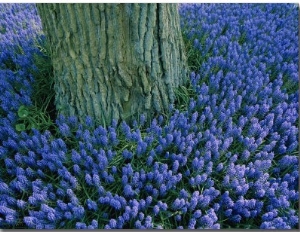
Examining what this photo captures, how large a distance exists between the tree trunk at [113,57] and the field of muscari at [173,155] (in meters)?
0.12

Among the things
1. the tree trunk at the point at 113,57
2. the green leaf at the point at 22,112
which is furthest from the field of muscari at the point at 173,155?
the tree trunk at the point at 113,57

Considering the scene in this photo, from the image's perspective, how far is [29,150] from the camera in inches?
94.0

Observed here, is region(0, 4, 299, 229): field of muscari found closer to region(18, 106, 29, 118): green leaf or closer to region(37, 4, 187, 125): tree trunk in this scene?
region(18, 106, 29, 118): green leaf

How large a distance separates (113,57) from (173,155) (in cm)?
70

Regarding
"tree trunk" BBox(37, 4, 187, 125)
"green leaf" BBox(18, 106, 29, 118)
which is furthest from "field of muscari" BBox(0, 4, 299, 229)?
"tree trunk" BBox(37, 4, 187, 125)

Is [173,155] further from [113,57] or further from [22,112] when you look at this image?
[22,112]

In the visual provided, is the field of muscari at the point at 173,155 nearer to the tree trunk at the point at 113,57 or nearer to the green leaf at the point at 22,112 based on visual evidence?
the green leaf at the point at 22,112

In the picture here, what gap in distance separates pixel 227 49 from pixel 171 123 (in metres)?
1.05

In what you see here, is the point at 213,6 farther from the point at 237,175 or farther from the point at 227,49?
the point at 237,175

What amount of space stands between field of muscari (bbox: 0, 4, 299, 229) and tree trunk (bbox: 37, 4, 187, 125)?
12 centimetres

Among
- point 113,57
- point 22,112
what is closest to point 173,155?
point 113,57

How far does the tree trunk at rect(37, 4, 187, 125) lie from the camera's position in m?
2.26

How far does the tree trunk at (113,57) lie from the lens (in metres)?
2.26

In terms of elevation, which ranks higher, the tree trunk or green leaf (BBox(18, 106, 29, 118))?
the tree trunk
